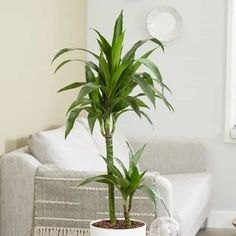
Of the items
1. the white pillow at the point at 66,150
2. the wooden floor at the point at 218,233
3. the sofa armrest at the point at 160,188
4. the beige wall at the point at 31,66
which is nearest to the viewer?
the sofa armrest at the point at 160,188

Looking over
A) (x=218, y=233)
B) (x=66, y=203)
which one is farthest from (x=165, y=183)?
(x=218, y=233)

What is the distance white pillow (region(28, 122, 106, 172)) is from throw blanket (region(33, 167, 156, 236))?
15 centimetres

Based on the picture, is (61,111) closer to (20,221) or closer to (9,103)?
(9,103)

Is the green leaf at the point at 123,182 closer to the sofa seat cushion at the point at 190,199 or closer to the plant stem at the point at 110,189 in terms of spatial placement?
the plant stem at the point at 110,189

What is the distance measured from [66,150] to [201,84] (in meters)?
1.91

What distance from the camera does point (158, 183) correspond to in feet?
9.96

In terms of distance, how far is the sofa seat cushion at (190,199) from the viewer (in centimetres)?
353

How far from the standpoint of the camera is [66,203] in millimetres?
3162

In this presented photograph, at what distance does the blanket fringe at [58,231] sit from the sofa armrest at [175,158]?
5.85ft

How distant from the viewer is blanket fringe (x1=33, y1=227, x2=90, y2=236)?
3.13 metres

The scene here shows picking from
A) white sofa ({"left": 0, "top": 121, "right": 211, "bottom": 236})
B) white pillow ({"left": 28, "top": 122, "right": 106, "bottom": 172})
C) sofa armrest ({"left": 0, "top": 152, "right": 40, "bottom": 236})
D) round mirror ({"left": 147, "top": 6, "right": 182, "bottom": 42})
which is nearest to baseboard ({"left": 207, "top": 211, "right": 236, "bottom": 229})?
white sofa ({"left": 0, "top": 121, "right": 211, "bottom": 236})

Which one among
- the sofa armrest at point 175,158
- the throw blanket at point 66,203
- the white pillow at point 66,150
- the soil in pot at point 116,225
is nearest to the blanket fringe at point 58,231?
the throw blanket at point 66,203

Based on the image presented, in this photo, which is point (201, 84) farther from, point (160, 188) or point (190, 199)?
point (160, 188)

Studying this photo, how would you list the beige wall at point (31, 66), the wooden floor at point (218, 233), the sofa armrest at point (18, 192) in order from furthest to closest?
the wooden floor at point (218, 233) → the beige wall at point (31, 66) → the sofa armrest at point (18, 192)
